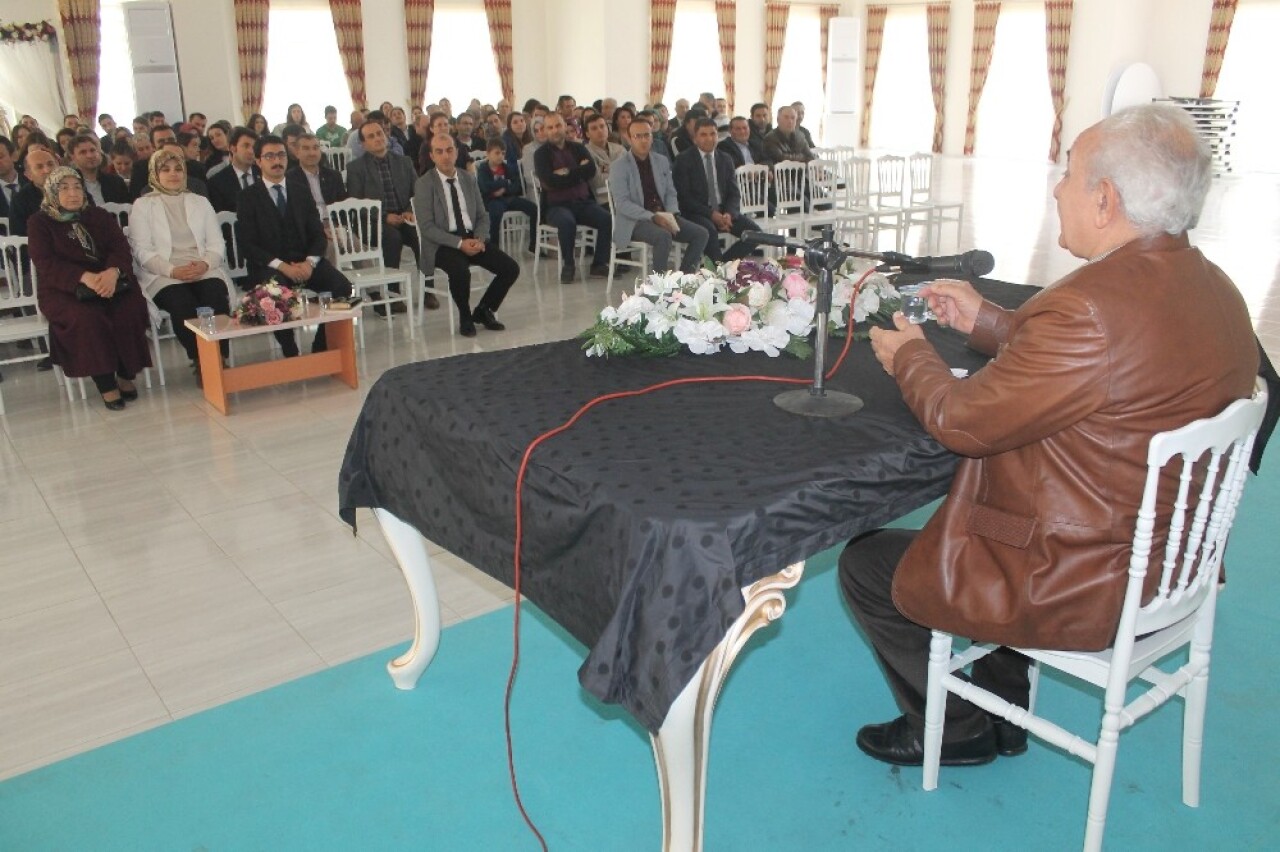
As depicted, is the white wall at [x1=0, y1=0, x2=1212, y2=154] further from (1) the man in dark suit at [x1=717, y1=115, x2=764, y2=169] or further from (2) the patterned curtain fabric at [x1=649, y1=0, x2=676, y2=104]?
(1) the man in dark suit at [x1=717, y1=115, x2=764, y2=169]

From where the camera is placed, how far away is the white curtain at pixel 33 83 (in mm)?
11820

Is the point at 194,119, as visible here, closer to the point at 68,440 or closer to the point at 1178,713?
the point at 68,440

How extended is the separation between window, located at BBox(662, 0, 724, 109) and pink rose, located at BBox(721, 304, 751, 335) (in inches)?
585

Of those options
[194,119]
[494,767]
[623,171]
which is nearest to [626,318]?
[494,767]

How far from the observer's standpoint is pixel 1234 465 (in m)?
1.82

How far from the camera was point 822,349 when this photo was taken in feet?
6.81

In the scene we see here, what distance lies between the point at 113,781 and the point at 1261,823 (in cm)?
239

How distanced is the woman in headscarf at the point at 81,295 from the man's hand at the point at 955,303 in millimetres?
4106

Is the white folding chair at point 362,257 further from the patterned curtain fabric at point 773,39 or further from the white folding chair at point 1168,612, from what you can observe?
the patterned curtain fabric at point 773,39

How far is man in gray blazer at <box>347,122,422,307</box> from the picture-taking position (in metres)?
6.90

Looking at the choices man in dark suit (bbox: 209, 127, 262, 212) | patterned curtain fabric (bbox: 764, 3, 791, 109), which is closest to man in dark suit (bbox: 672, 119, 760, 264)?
man in dark suit (bbox: 209, 127, 262, 212)

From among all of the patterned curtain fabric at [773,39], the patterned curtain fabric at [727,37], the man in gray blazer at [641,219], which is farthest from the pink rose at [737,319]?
the patterned curtain fabric at [773,39]

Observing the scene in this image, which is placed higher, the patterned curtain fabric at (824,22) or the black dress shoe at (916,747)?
the patterned curtain fabric at (824,22)

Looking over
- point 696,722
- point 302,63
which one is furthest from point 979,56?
point 696,722
